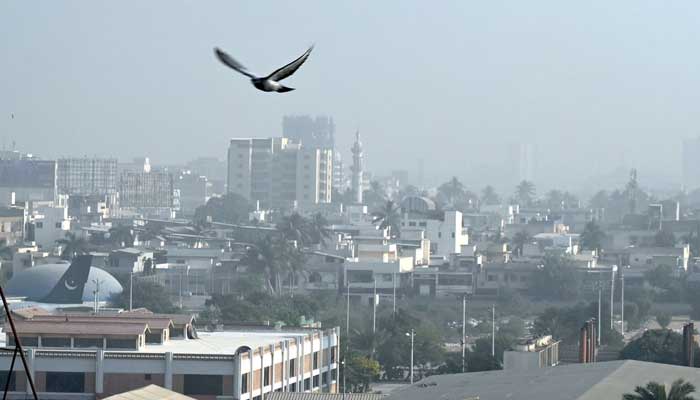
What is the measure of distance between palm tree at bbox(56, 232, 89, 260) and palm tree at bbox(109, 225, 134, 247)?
4.27 m

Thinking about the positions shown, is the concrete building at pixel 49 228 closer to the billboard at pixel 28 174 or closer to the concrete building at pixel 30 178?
the concrete building at pixel 30 178

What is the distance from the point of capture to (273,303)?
68.2 meters

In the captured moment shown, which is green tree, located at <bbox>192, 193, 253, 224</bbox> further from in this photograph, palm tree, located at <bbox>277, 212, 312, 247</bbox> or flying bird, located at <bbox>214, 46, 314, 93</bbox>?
flying bird, located at <bbox>214, 46, 314, 93</bbox>

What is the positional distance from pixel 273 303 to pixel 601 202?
10259cm

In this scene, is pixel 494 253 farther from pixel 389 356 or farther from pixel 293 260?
pixel 389 356

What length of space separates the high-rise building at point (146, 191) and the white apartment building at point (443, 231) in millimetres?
55239

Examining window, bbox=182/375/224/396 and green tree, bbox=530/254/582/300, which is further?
green tree, bbox=530/254/582/300

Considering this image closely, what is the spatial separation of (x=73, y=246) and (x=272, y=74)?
81.7 metres

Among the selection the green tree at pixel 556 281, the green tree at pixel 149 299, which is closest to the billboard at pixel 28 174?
the green tree at pixel 556 281

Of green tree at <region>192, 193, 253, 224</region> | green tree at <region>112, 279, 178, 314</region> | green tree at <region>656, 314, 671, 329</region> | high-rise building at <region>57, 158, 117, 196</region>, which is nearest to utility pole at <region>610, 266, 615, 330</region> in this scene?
green tree at <region>656, 314, 671, 329</region>

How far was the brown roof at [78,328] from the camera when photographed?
42375 millimetres

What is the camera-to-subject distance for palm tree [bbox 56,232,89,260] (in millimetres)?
92938

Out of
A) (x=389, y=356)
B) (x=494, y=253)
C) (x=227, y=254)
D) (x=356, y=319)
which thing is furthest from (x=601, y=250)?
(x=389, y=356)

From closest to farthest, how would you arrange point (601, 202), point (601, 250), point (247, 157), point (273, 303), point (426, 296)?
point (273, 303) < point (426, 296) < point (601, 250) < point (247, 157) < point (601, 202)
